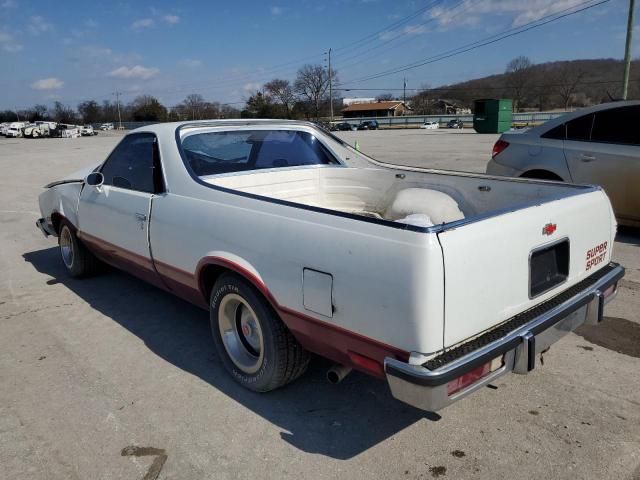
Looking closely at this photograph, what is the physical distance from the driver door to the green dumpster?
36.1 metres

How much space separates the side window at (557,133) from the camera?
6.36 meters

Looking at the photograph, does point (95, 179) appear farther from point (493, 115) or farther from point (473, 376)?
point (493, 115)

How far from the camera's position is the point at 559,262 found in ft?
8.98

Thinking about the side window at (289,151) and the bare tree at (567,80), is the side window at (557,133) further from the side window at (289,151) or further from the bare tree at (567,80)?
the bare tree at (567,80)

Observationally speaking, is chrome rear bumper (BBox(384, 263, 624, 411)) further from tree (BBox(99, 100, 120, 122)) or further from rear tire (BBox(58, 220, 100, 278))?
tree (BBox(99, 100, 120, 122))

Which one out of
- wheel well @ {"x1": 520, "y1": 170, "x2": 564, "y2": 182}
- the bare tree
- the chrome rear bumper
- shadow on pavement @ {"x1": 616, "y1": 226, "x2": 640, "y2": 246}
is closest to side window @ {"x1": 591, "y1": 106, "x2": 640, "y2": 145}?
wheel well @ {"x1": 520, "y1": 170, "x2": 564, "y2": 182}

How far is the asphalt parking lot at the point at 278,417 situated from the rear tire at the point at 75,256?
3.86ft

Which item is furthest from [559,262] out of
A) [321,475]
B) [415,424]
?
[321,475]

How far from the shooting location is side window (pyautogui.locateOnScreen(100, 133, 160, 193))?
392 cm

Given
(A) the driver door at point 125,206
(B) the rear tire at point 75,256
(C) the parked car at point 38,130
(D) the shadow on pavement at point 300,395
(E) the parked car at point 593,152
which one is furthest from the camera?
(C) the parked car at point 38,130

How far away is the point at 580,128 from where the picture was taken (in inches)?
245

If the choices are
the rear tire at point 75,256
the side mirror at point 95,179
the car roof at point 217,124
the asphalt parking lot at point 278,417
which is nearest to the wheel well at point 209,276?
the asphalt parking lot at point 278,417

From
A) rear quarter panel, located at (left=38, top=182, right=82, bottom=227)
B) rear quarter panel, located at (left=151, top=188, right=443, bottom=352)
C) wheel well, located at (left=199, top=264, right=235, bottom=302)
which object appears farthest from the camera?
rear quarter panel, located at (left=38, top=182, right=82, bottom=227)

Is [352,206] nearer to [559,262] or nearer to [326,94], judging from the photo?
[559,262]
